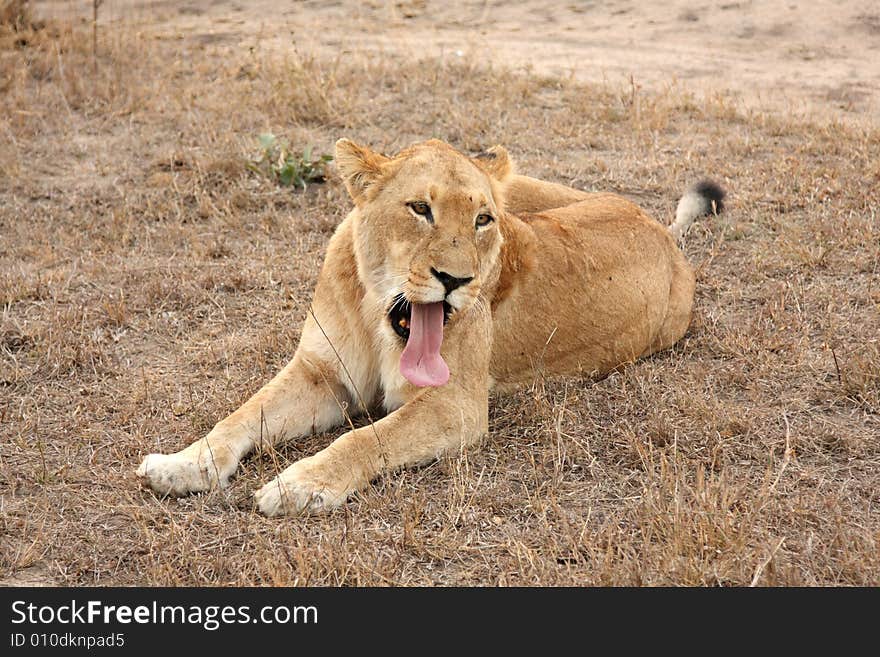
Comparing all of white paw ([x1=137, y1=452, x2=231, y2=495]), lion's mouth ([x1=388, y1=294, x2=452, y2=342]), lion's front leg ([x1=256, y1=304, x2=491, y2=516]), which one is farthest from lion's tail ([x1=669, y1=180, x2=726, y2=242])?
white paw ([x1=137, y1=452, x2=231, y2=495])

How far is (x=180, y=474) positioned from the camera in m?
3.51

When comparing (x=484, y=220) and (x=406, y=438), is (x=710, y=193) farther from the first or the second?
(x=406, y=438)

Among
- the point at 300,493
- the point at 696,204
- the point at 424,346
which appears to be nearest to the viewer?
the point at 300,493

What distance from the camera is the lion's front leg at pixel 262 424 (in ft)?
11.5

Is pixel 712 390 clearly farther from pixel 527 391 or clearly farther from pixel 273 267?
pixel 273 267

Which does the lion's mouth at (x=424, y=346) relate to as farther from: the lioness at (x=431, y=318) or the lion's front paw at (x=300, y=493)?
the lion's front paw at (x=300, y=493)

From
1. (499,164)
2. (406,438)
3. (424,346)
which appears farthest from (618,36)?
(406,438)

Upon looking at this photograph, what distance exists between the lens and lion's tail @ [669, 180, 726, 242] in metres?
6.00

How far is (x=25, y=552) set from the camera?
3.16m

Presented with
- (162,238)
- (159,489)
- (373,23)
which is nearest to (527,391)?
(159,489)

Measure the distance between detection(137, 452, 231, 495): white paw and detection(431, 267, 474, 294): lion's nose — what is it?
99 cm

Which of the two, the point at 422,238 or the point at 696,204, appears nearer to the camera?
the point at 422,238

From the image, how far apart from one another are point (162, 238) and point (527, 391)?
2679 mm

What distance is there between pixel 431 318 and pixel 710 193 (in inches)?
117
